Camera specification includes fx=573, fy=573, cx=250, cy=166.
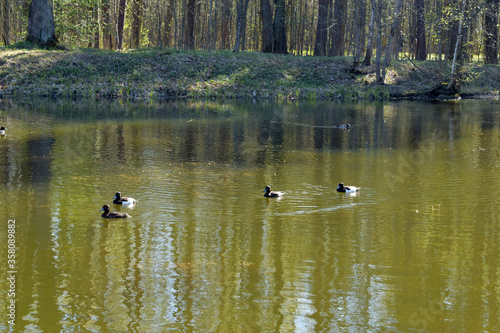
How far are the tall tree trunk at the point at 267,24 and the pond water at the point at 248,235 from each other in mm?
26536

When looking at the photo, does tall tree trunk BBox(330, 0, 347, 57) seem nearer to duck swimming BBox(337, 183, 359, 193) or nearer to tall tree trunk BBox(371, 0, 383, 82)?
tall tree trunk BBox(371, 0, 383, 82)

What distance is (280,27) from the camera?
46.4 m

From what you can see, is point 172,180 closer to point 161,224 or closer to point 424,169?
point 161,224

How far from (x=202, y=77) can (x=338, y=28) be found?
16.6 meters

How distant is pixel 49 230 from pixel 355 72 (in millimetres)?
33670

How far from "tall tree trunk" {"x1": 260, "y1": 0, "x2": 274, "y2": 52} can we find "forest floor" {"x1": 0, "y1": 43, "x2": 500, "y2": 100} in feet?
11.7

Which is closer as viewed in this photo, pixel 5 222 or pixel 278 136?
pixel 5 222

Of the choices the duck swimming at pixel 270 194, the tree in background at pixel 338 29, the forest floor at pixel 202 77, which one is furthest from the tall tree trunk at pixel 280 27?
the duck swimming at pixel 270 194

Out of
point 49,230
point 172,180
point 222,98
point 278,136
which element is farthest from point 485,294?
point 222,98

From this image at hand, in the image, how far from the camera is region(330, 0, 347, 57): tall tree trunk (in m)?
47.6

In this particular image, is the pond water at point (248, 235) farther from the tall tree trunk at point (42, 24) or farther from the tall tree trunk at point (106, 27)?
the tall tree trunk at point (106, 27)

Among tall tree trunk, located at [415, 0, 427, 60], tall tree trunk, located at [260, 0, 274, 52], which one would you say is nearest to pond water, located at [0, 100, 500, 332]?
tall tree trunk, located at [260, 0, 274, 52]

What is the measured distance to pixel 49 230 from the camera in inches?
407

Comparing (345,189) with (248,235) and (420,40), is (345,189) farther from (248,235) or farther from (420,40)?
(420,40)
